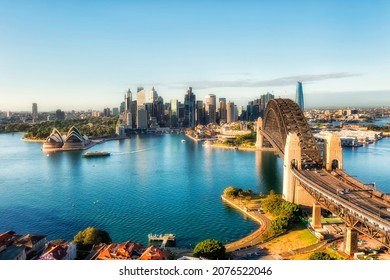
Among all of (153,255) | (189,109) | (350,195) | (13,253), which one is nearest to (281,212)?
(350,195)

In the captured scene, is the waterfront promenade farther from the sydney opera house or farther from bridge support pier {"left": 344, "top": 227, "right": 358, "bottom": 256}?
the sydney opera house

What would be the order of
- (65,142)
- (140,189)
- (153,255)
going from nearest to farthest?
(153,255) → (140,189) → (65,142)

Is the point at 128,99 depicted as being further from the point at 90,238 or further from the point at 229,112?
the point at 90,238

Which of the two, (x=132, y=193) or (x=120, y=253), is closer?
(x=120, y=253)

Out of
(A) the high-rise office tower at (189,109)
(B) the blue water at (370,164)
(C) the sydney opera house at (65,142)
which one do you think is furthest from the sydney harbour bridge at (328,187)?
(A) the high-rise office tower at (189,109)

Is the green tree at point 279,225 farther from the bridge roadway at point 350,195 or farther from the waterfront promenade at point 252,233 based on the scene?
the bridge roadway at point 350,195
